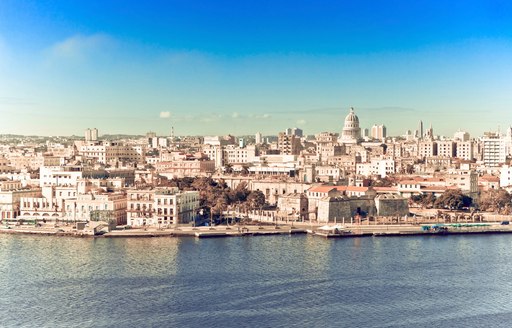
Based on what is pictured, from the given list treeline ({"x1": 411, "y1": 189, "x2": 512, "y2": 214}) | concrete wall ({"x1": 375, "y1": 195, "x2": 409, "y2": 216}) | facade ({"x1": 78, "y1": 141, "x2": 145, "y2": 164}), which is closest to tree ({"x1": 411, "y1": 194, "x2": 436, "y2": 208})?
treeline ({"x1": 411, "y1": 189, "x2": 512, "y2": 214})

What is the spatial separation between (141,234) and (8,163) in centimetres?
2256

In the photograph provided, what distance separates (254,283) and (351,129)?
4663 centimetres

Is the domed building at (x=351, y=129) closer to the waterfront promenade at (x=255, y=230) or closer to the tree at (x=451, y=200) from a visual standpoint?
the tree at (x=451, y=200)

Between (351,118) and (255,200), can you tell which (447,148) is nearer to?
(351,118)

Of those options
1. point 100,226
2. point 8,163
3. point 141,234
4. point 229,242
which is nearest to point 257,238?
point 229,242

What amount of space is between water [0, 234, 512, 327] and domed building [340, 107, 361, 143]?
38798 millimetres

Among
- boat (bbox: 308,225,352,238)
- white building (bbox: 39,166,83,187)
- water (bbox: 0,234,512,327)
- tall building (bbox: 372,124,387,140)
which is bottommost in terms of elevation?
water (bbox: 0,234,512,327)

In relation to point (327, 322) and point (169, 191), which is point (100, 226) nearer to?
point (169, 191)

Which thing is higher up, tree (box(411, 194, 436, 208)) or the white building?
the white building

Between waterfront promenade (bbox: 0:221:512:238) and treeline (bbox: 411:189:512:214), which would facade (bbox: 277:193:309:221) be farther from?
treeline (bbox: 411:189:512:214)

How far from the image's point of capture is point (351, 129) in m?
61.9

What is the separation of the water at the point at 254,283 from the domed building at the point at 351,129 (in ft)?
127

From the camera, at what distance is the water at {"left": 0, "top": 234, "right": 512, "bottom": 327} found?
13.7 m

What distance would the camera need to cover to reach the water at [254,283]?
13.7 meters
